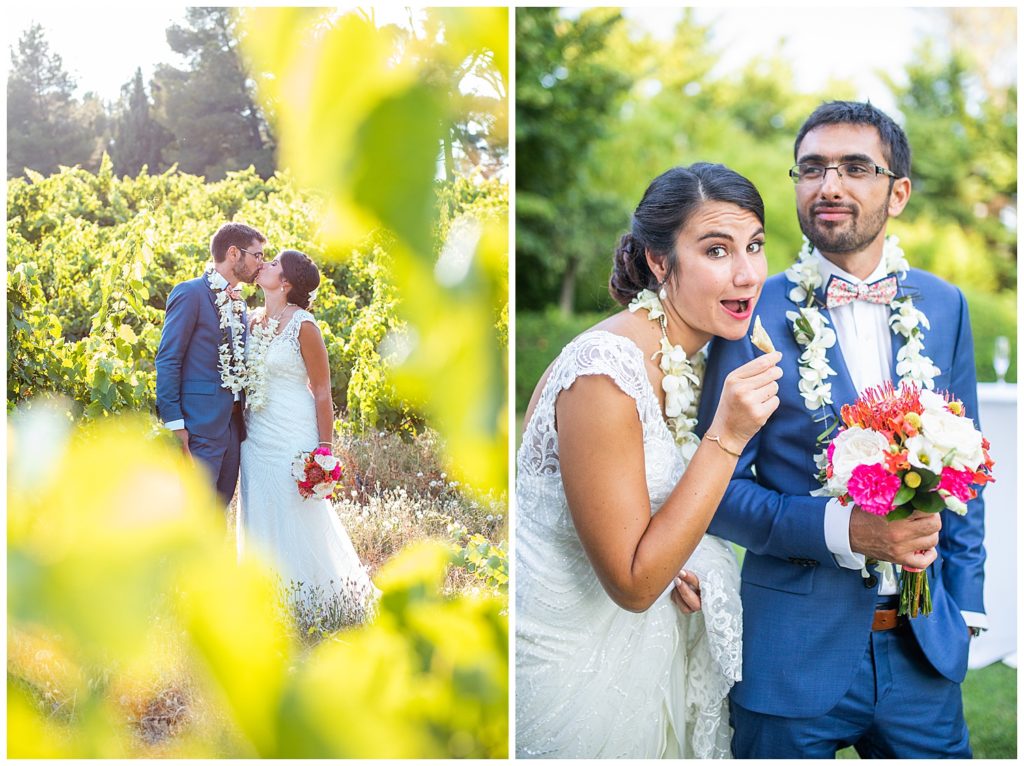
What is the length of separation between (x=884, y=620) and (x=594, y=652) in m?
0.68

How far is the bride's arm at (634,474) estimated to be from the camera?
195 centimetres

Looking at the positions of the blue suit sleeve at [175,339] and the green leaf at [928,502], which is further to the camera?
the blue suit sleeve at [175,339]

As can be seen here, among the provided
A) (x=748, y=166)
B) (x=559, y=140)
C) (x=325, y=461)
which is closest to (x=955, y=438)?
(x=325, y=461)

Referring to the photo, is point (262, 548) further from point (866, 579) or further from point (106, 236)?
point (866, 579)

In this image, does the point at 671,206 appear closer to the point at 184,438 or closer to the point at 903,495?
the point at 903,495

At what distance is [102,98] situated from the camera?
218cm

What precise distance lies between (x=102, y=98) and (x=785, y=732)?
2.17 metres

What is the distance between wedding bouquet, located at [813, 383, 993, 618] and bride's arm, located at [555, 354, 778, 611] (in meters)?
0.20

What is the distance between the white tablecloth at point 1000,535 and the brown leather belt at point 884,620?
1.38 meters

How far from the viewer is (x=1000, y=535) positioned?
3.39 metres

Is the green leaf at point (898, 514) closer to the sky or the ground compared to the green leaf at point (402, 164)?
closer to the ground

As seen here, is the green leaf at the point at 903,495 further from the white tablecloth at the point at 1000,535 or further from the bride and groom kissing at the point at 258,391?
the white tablecloth at the point at 1000,535

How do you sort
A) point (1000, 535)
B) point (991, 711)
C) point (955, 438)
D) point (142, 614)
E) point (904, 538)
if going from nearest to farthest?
point (142, 614) → point (955, 438) → point (904, 538) → point (991, 711) → point (1000, 535)

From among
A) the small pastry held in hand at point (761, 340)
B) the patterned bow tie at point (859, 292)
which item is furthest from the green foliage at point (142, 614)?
the patterned bow tie at point (859, 292)
